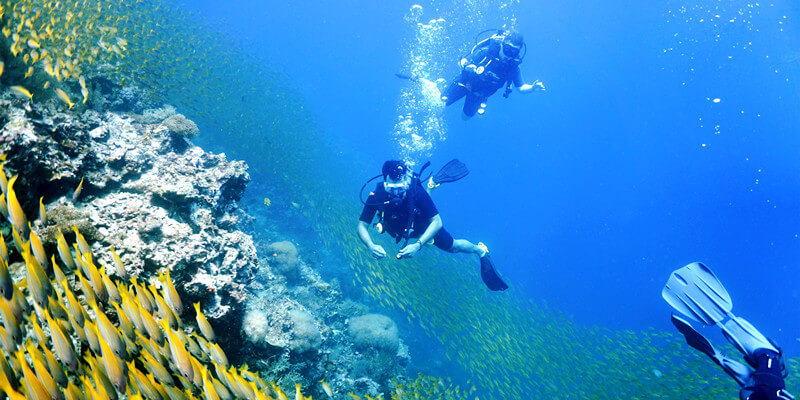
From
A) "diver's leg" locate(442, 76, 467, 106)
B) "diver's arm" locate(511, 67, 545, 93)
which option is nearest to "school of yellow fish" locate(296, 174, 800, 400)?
"diver's leg" locate(442, 76, 467, 106)

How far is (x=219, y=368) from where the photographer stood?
7.59 ft

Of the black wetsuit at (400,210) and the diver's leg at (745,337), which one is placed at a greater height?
the black wetsuit at (400,210)

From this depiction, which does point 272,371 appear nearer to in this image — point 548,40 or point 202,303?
point 202,303

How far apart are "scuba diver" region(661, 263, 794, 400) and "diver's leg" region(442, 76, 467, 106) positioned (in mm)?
7599

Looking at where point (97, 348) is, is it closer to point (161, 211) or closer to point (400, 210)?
point (161, 211)

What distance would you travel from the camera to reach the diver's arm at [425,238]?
16.7ft

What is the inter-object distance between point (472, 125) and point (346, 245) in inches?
4279

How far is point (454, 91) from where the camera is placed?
1098cm

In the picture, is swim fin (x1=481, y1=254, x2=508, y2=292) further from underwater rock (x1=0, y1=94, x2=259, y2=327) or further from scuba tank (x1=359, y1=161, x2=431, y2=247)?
underwater rock (x1=0, y1=94, x2=259, y2=327)

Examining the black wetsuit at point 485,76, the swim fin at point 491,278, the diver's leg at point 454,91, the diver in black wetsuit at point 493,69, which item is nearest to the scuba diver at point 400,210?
the swim fin at point 491,278

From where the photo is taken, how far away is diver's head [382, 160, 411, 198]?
17.8ft

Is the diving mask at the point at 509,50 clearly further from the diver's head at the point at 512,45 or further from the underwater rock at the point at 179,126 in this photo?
the underwater rock at the point at 179,126

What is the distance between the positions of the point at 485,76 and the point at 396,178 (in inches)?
231

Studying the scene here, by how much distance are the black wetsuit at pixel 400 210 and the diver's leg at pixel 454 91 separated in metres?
6.01
